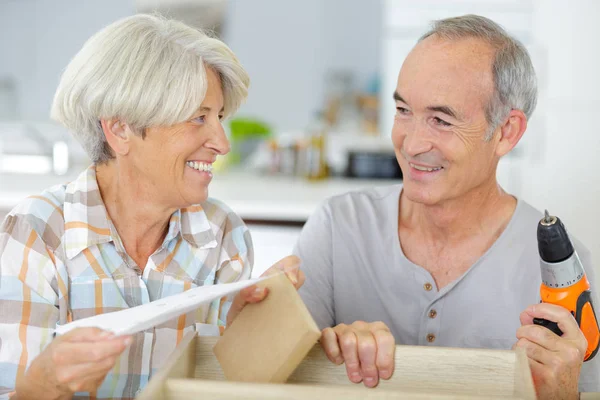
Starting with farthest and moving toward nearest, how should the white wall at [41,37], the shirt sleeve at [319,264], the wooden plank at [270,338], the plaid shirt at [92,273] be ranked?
the white wall at [41,37] < the shirt sleeve at [319,264] < the plaid shirt at [92,273] < the wooden plank at [270,338]

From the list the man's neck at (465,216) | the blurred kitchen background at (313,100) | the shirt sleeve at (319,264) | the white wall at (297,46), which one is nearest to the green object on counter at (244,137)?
the blurred kitchen background at (313,100)

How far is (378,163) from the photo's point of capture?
10.8 feet

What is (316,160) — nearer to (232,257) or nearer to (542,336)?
(232,257)

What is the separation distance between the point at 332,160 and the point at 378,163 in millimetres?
632

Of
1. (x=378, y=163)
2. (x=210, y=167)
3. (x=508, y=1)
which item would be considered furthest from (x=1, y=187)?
(x=508, y=1)

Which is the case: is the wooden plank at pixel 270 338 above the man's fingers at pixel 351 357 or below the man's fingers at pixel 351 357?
above

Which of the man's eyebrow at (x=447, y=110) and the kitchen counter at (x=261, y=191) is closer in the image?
the man's eyebrow at (x=447, y=110)

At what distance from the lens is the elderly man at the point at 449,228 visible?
1.43 m

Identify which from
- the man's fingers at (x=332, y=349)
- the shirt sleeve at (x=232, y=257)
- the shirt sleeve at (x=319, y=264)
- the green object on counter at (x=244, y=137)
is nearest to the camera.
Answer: the man's fingers at (x=332, y=349)

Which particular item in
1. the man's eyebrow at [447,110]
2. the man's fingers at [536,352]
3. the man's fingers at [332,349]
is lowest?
the man's fingers at [536,352]

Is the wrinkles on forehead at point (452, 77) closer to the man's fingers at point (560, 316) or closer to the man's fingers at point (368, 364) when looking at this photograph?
the man's fingers at point (560, 316)

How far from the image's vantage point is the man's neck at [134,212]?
4.44 feet

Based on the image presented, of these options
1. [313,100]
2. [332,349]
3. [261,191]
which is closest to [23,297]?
[332,349]

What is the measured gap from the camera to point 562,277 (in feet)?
3.41
